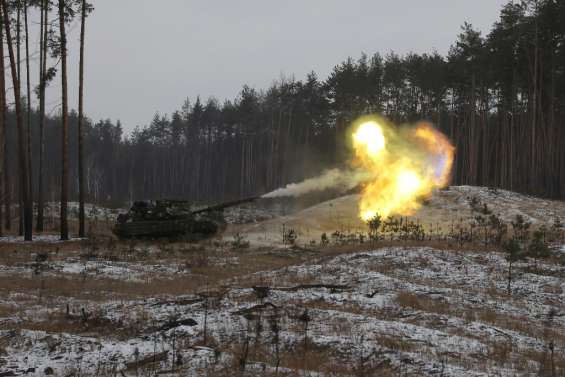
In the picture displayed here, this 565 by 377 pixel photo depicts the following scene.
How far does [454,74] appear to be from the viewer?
4625cm

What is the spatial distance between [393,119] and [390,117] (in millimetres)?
1312

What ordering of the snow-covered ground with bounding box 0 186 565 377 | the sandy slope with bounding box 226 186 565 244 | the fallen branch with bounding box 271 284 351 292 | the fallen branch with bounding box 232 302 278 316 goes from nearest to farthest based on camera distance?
the snow-covered ground with bounding box 0 186 565 377
the fallen branch with bounding box 232 302 278 316
the fallen branch with bounding box 271 284 351 292
the sandy slope with bounding box 226 186 565 244

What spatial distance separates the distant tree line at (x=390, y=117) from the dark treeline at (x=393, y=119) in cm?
15

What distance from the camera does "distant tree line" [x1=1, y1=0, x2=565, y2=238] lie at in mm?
41062

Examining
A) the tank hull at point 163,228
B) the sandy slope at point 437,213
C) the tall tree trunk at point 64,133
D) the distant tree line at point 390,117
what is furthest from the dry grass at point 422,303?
the distant tree line at point 390,117

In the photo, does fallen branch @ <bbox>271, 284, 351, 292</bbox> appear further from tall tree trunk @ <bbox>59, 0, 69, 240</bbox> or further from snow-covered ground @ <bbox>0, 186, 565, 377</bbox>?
tall tree trunk @ <bbox>59, 0, 69, 240</bbox>

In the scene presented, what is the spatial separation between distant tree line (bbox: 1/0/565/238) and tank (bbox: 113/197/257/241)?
83.8ft

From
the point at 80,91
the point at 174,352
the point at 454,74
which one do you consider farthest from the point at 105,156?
the point at 174,352

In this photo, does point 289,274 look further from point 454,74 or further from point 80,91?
point 454,74

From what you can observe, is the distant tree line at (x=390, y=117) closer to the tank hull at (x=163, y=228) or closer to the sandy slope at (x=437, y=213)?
the sandy slope at (x=437, y=213)

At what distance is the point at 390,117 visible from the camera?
5853 cm

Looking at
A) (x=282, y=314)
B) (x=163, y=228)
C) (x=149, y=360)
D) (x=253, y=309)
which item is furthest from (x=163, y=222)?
(x=149, y=360)

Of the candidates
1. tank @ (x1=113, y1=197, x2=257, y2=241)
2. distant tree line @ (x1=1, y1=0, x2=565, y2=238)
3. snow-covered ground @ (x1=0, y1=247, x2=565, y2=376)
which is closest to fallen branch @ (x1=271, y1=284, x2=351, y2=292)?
snow-covered ground @ (x1=0, y1=247, x2=565, y2=376)

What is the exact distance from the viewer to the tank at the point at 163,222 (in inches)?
941
